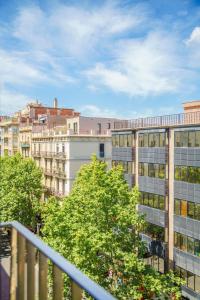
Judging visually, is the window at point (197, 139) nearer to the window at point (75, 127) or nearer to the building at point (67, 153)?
the building at point (67, 153)

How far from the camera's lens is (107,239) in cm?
1761

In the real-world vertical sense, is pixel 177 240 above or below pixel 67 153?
below

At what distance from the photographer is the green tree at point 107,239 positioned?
1700cm

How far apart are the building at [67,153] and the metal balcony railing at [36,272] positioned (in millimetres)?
37221

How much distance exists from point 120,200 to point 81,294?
18652mm

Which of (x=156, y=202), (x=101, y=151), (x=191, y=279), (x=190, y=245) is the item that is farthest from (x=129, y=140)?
(x=191, y=279)

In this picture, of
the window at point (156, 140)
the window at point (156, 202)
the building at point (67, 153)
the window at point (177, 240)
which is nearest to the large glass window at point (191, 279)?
the window at point (177, 240)

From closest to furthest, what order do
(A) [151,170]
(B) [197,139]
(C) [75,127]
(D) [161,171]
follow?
(B) [197,139] < (D) [161,171] < (A) [151,170] < (C) [75,127]

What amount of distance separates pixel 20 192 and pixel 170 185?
18.4m

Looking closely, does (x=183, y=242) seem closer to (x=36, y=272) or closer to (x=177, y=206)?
(x=177, y=206)

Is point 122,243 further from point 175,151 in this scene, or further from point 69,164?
point 69,164

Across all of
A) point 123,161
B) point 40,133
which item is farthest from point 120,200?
point 40,133

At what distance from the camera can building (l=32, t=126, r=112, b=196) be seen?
40438 millimetres

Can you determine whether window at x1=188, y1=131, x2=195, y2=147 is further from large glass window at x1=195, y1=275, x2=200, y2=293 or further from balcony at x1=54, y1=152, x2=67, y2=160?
balcony at x1=54, y1=152, x2=67, y2=160
